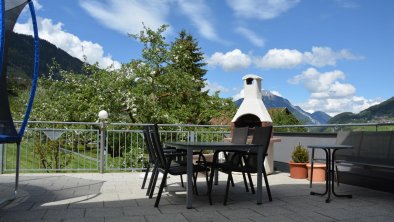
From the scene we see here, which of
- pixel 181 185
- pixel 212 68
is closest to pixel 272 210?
pixel 181 185

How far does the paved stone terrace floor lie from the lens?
11.4ft

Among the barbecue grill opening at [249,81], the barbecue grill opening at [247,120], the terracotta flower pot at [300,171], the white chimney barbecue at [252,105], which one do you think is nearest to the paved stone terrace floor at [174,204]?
the terracotta flower pot at [300,171]

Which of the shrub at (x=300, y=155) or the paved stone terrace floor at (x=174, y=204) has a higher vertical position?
the shrub at (x=300, y=155)

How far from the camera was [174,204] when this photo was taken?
411 centimetres

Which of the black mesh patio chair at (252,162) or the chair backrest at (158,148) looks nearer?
the chair backrest at (158,148)

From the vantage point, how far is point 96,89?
12.7 m

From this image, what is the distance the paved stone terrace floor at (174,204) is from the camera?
11.4 ft

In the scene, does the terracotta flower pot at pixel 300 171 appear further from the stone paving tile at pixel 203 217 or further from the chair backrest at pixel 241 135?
the stone paving tile at pixel 203 217

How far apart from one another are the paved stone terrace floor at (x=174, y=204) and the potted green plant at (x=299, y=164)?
2.80 feet

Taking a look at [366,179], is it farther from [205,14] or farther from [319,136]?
[205,14]

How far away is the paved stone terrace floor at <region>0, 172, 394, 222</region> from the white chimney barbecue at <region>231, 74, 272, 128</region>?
6.51 feet

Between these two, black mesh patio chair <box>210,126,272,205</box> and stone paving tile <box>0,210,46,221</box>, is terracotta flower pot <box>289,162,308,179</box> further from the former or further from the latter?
stone paving tile <box>0,210,46,221</box>

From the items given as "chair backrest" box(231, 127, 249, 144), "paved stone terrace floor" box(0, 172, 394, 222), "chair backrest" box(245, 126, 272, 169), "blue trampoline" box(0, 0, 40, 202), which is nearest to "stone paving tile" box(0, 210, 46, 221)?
"paved stone terrace floor" box(0, 172, 394, 222)

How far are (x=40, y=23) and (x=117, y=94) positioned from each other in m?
7.46
